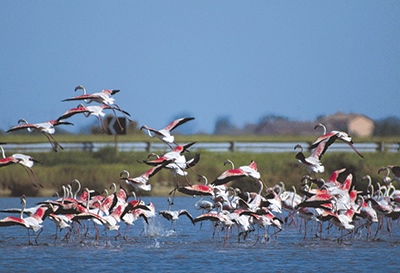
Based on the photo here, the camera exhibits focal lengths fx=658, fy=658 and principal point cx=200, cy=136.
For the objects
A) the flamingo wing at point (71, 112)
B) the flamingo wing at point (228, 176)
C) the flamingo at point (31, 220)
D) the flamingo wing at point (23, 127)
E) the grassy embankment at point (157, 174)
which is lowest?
the flamingo at point (31, 220)

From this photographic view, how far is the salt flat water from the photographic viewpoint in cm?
1165

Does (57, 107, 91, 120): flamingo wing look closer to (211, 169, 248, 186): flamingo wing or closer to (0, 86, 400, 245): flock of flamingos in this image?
(0, 86, 400, 245): flock of flamingos

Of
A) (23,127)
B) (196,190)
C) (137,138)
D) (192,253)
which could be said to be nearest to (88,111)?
(23,127)

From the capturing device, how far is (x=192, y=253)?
1291 centimetres

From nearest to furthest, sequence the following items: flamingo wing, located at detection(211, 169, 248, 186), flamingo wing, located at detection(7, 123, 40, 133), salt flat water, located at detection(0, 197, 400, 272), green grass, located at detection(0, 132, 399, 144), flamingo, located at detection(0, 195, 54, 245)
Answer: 1. flamingo wing, located at detection(7, 123, 40, 133)
2. salt flat water, located at detection(0, 197, 400, 272)
3. flamingo wing, located at detection(211, 169, 248, 186)
4. flamingo, located at detection(0, 195, 54, 245)
5. green grass, located at detection(0, 132, 399, 144)

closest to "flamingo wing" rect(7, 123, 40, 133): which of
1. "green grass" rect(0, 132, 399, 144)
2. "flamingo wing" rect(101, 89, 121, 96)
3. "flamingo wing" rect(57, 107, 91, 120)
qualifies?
"flamingo wing" rect(57, 107, 91, 120)

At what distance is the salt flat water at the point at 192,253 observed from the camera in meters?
11.6

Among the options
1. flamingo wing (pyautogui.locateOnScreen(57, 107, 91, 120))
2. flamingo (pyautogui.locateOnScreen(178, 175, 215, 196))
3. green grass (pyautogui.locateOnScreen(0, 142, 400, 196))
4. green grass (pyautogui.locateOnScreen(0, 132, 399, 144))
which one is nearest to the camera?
flamingo wing (pyautogui.locateOnScreen(57, 107, 91, 120))

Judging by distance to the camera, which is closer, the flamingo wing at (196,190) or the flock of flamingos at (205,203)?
the flock of flamingos at (205,203)

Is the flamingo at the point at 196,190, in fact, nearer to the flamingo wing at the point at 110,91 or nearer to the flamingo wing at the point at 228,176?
the flamingo wing at the point at 228,176

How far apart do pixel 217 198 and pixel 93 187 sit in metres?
10.3

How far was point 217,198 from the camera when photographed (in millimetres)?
15469

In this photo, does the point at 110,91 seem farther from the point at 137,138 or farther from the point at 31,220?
the point at 137,138

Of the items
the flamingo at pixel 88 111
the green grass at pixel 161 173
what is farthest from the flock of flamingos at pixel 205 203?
the green grass at pixel 161 173
